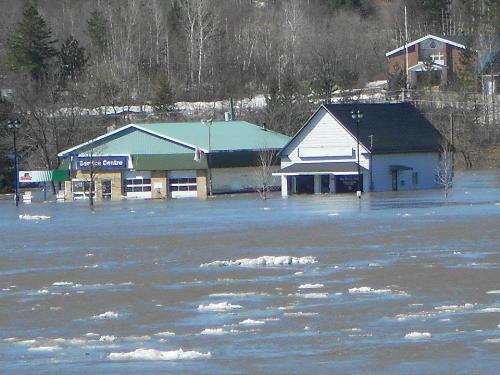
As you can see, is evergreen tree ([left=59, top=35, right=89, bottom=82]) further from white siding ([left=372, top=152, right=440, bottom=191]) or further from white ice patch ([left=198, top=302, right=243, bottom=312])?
white ice patch ([left=198, top=302, right=243, bottom=312])

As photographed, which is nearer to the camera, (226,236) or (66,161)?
(226,236)

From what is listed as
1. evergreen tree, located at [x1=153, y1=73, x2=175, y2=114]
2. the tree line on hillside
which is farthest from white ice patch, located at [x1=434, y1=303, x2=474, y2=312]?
evergreen tree, located at [x1=153, y1=73, x2=175, y2=114]

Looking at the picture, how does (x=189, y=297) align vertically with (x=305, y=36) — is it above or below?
below

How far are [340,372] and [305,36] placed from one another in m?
107

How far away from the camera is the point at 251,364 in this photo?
55.4 ft

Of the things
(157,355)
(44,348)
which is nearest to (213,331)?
(157,355)

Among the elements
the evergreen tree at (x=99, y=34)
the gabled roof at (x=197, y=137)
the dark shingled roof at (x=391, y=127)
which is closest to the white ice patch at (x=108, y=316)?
the dark shingled roof at (x=391, y=127)

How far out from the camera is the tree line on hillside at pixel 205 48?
106688 mm

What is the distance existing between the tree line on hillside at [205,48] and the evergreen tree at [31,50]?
0.09 metres

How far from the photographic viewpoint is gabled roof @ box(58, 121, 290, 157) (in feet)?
236

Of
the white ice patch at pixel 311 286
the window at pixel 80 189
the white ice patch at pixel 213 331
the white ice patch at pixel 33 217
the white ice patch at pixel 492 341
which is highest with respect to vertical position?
the window at pixel 80 189

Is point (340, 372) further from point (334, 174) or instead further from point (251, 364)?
point (334, 174)

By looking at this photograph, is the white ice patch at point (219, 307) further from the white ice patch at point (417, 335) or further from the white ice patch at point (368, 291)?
the white ice patch at point (417, 335)

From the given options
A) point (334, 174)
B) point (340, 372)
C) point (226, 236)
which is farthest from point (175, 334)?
point (334, 174)
